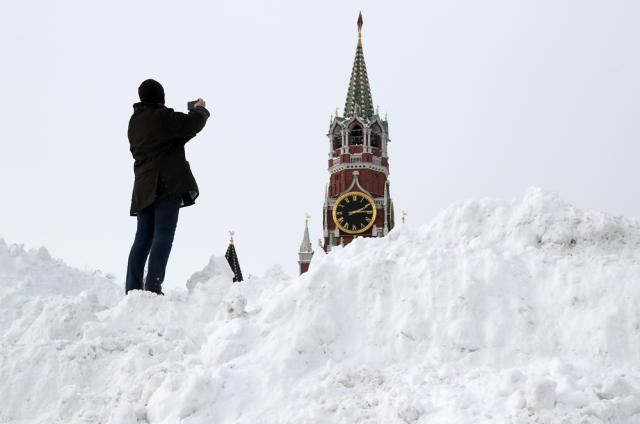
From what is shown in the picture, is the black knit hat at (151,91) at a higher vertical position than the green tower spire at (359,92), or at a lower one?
lower

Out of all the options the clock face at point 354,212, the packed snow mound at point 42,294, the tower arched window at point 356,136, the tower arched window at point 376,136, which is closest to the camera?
the packed snow mound at point 42,294

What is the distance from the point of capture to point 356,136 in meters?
67.0

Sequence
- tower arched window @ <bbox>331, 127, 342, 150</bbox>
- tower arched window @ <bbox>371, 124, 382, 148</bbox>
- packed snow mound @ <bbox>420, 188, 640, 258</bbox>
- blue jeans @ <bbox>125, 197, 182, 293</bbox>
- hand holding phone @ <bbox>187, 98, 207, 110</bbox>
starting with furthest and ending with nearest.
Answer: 1. tower arched window @ <bbox>331, 127, 342, 150</bbox>
2. tower arched window @ <bbox>371, 124, 382, 148</bbox>
3. hand holding phone @ <bbox>187, 98, 207, 110</bbox>
4. blue jeans @ <bbox>125, 197, 182, 293</bbox>
5. packed snow mound @ <bbox>420, 188, 640, 258</bbox>

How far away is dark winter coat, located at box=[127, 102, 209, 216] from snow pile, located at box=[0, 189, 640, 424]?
138 centimetres

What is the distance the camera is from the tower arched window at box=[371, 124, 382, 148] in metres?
67.1

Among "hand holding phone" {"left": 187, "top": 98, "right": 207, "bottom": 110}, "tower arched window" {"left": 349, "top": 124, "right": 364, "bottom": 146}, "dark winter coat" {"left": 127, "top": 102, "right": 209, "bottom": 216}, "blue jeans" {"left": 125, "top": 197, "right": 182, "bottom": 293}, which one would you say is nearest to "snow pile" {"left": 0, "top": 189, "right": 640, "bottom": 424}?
"blue jeans" {"left": 125, "top": 197, "right": 182, "bottom": 293}

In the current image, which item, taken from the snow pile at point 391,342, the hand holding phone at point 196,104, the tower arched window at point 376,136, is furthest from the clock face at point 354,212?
the snow pile at point 391,342

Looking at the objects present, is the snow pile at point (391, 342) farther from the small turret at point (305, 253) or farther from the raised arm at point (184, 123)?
the small turret at point (305, 253)

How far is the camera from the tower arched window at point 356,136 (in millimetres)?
66438

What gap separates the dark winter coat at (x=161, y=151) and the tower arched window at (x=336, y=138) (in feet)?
196

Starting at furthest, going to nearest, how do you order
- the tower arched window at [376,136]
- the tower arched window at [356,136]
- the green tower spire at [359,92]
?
the green tower spire at [359,92], the tower arched window at [376,136], the tower arched window at [356,136]

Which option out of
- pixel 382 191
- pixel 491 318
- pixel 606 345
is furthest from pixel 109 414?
pixel 382 191

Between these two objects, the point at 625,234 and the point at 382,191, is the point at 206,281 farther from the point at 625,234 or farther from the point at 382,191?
the point at 382,191

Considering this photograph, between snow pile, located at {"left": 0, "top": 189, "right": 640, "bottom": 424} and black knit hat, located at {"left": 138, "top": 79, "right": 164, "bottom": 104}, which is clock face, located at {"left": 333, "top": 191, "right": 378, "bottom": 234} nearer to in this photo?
black knit hat, located at {"left": 138, "top": 79, "right": 164, "bottom": 104}
